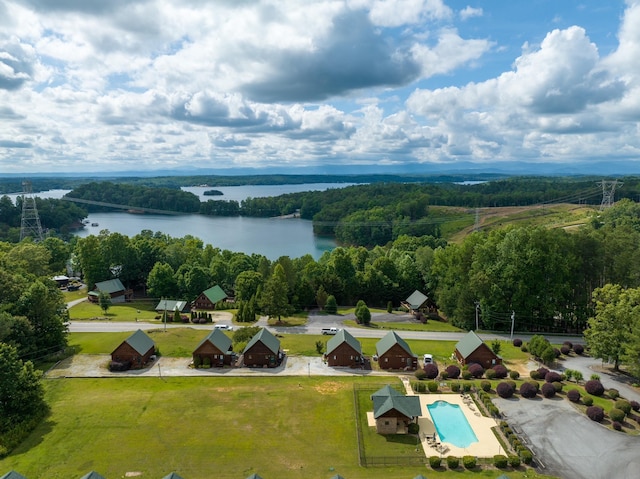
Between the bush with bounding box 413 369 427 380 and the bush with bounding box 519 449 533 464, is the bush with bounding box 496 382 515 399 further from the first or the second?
the bush with bounding box 519 449 533 464

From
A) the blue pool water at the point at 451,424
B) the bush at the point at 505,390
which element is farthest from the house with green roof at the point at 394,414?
the bush at the point at 505,390

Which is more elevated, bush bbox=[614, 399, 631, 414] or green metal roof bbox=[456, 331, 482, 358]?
green metal roof bbox=[456, 331, 482, 358]

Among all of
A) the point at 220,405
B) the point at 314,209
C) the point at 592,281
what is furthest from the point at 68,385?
the point at 314,209

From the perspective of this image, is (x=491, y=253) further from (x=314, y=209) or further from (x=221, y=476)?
(x=314, y=209)

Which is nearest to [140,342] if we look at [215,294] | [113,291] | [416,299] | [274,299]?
[274,299]

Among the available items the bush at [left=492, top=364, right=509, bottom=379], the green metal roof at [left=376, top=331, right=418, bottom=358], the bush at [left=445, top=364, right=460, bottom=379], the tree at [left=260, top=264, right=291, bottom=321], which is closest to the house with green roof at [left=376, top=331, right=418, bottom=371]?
the green metal roof at [left=376, top=331, right=418, bottom=358]

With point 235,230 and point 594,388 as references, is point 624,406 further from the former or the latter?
point 235,230
